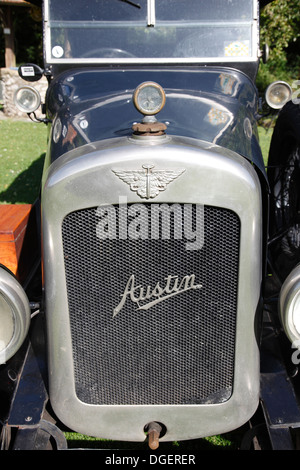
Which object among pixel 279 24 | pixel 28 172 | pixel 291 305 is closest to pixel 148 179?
pixel 291 305

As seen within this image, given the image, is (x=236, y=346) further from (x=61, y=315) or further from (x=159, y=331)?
(x=61, y=315)

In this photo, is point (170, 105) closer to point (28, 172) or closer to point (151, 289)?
point (151, 289)

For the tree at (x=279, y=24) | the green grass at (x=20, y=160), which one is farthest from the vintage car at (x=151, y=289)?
the tree at (x=279, y=24)

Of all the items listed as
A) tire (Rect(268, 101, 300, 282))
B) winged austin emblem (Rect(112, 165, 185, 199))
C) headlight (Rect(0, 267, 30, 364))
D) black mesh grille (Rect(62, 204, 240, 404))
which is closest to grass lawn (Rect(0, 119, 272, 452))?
tire (Rect(268, 101, 300, 282))

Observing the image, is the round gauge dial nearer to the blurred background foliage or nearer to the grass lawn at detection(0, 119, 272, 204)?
the grass lawn at detection(0, 119, 272, 204)

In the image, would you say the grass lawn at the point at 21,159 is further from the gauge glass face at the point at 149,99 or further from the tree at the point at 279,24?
the gauge glass face at the point at 149,99

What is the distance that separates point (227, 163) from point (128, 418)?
1119 mm

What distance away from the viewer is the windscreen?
2.87 metres

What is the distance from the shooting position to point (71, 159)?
171cm

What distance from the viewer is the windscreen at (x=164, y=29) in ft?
9.40

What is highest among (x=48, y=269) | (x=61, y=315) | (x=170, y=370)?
(x=48, y=269)

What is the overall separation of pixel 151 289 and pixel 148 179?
433mm

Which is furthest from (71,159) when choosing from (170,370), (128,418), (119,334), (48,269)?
(128,418)

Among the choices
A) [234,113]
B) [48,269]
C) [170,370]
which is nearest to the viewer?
[48,269]
